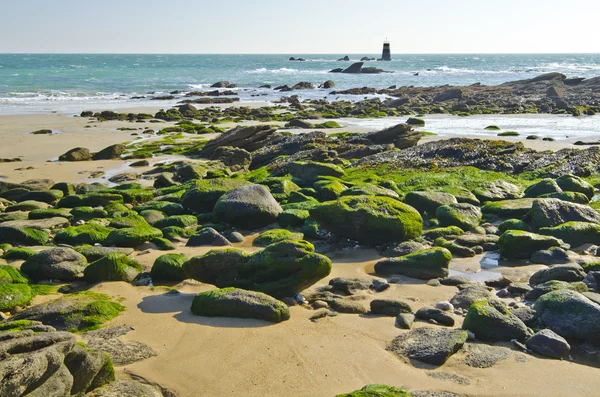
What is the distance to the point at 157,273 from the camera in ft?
25.5

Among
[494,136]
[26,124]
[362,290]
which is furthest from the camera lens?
[26,124]

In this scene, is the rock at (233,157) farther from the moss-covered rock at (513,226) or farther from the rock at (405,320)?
the rock at (405,320)

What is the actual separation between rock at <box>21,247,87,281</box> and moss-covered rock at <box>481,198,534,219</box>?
7.45 meters

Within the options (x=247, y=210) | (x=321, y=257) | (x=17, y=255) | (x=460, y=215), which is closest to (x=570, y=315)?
(x=321, y=257)

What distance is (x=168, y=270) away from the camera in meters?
7.70

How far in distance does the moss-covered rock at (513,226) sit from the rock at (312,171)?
5.26 metres

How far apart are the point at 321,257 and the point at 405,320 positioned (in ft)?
4.52

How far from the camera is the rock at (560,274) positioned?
24.2 feet

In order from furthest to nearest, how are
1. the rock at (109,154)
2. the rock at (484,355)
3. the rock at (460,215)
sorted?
the rock at (109,154) → the rock at (460,215) → the rock at (484,355)

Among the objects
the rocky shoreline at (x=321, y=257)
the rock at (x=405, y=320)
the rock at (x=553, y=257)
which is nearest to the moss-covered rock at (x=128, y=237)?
the rocky shoreline at (x=321, y=257)

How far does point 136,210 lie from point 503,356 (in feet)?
27.8

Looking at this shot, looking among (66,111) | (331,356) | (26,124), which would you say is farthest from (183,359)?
(66,111)

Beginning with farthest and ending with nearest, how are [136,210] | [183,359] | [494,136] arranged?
1. [494,136]
2. [136,210]
3. [183,359]

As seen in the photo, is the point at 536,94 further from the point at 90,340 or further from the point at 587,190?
the point at 90,340
